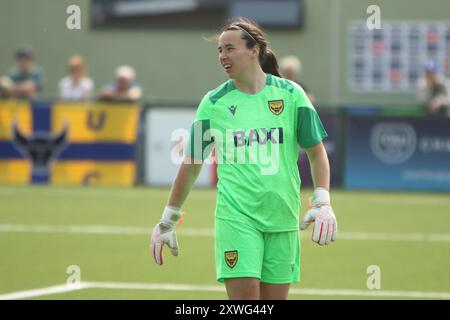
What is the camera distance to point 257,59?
705 cm

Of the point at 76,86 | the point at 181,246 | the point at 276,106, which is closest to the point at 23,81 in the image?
the point at 76,86

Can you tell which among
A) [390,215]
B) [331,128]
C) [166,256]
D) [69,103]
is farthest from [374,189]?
[166,256]

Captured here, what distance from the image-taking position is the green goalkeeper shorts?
667 cm

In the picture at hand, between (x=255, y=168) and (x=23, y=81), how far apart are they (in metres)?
15.1

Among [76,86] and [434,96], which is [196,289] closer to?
[76,86]

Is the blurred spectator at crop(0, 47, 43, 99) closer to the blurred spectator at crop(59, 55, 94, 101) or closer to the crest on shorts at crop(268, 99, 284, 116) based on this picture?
the blurred spectator at crop(59, 55, 94, 101)

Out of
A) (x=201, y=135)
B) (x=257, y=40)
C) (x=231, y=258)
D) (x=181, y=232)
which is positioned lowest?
(x=181, y=232)

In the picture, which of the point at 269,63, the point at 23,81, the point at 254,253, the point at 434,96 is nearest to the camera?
the point at 254,253

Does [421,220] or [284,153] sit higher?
[284,153]

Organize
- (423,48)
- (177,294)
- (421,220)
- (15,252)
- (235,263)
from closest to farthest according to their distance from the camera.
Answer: (235,263) → (177,294) → (15,252) → (421,220) → (423,48)

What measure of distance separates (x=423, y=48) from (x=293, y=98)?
20236 mm

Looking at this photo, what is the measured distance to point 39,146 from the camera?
20125 mm
